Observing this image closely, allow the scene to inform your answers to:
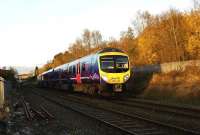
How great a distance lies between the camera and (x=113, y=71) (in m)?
24.1

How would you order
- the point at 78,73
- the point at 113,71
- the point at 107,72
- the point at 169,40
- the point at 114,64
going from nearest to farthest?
the point at 107,72 < the point at 113,71 < the point at 114,64 < the point at 78,73 < the point at 169,40

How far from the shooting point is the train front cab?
2364 cm

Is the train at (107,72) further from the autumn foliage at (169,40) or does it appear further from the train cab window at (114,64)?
the autumn foliage at (169,40)

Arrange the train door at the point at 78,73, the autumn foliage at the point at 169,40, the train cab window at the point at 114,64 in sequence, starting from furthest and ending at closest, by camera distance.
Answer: the autumn foliage at the point at 169,40, the train door at the point at 78,73, the train cab window at the point at 114,64

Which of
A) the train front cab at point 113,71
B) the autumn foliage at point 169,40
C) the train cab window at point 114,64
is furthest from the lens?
the autumn foliage at point 169,40

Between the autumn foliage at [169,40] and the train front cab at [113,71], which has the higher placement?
the autumn foliage at [169,40]

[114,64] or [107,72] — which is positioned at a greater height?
[114,64]

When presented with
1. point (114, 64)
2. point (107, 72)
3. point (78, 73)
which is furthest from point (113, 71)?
point (78, 73)

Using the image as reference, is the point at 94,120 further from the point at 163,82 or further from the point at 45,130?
the point at 163,82

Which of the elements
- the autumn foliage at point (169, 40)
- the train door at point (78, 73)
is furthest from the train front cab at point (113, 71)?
the autumn foliage at point (169, 40)

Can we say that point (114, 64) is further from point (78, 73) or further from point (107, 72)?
point (78, 73)

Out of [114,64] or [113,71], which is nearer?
[113,71]

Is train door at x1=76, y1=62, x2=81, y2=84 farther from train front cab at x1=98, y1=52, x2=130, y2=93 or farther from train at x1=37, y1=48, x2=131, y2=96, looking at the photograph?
train front cab at x1=98, y1=52, x2=130, y2=93

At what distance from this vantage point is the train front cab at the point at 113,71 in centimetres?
2364
